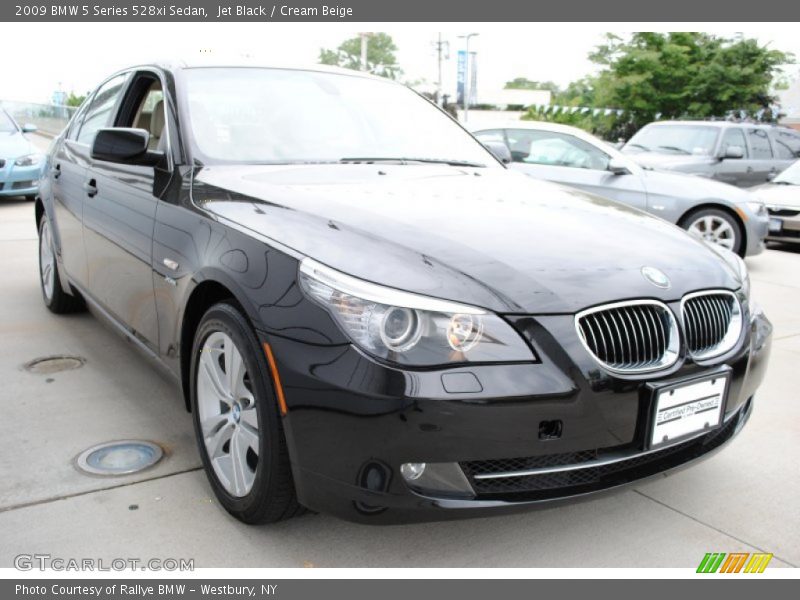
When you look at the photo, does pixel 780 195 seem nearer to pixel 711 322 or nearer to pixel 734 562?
pixel 711 322

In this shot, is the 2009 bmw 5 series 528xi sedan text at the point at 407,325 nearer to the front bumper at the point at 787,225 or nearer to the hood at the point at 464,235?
the hood at the point at 464,235

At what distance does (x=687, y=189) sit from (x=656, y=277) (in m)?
6.26

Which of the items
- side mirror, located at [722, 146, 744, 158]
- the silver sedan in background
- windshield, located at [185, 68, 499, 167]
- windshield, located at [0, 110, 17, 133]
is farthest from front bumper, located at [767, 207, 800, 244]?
windshield, located at [0, 110, 17, 133]

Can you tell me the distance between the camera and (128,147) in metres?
3.25

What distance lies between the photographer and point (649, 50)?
24891 millimetres

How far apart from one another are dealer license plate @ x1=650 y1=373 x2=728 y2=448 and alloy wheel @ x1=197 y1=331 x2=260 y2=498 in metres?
1.18

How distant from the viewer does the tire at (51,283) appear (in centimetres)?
512

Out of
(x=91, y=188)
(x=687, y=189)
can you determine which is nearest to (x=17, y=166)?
(x=91, y=188)

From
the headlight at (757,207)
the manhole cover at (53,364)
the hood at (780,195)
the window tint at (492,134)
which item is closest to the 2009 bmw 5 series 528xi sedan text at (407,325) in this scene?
the manhole cover at (53,364)

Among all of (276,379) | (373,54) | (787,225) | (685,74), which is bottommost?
(787,225)

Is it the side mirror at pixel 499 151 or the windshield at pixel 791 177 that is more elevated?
the side mirror at pixel 499 151

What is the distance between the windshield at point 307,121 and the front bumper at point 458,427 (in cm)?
131

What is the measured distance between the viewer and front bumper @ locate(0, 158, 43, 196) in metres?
11.0
